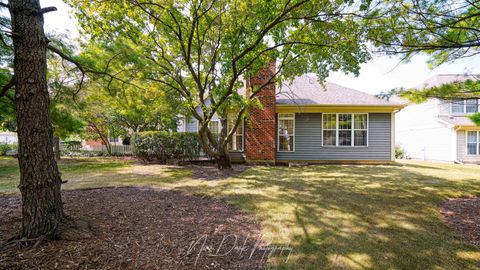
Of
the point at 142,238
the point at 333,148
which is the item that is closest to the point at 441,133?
the point at 333,148

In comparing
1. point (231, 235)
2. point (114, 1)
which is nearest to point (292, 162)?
point (231, 235)

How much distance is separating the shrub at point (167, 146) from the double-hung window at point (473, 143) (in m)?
17.8

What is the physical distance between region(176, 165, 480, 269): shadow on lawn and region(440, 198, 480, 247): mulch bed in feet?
0.56

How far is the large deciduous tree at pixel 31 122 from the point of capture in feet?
8.84

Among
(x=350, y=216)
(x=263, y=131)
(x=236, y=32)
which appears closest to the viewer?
(x=350, y=216)

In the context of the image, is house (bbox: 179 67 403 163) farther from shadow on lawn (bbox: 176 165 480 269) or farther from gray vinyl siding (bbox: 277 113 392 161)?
shadow on lawn (bbox: 176 165 480 269)

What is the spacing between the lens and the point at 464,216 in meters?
4.42

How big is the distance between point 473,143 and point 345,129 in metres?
10.8

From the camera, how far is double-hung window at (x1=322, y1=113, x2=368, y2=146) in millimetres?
12055

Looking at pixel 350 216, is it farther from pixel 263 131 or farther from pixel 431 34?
pixel 263 131

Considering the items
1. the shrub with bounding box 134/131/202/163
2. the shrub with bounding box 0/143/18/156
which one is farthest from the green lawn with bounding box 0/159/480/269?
the shrub with bounding box 0/143/18/156

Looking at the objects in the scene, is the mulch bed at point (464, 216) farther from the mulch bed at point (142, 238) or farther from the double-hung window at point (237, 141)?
the double-hung window at point (237, 141)

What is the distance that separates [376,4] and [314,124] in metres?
7.74

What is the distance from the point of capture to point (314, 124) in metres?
12.2
